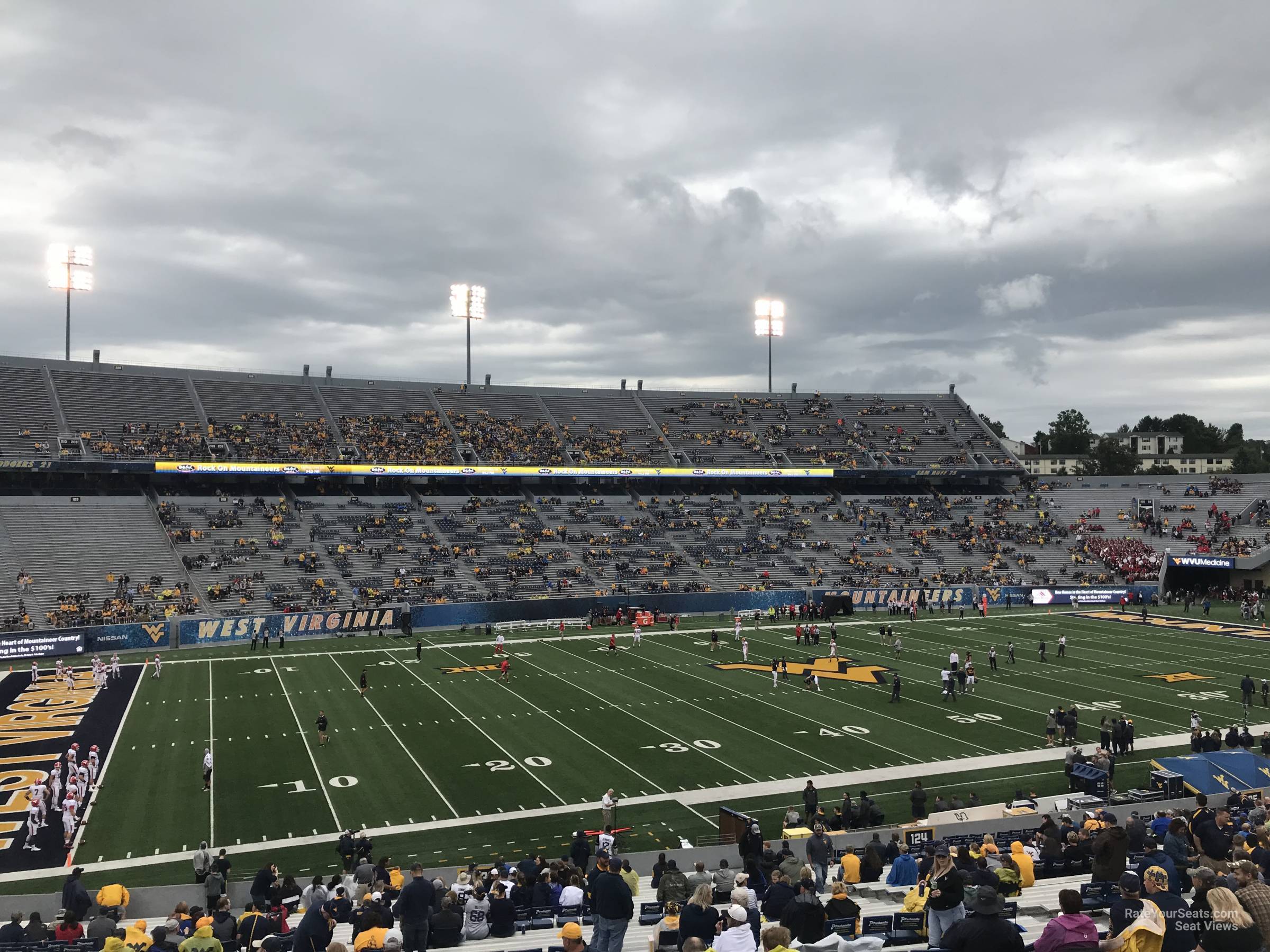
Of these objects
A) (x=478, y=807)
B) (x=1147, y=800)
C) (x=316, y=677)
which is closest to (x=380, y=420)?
(x=316, y=677)

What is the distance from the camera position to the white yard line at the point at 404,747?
23.3 m

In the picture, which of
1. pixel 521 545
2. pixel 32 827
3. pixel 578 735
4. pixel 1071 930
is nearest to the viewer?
pixel 1071 930

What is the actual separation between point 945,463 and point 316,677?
59.6 meters

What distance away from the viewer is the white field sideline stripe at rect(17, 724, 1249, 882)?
19625mm

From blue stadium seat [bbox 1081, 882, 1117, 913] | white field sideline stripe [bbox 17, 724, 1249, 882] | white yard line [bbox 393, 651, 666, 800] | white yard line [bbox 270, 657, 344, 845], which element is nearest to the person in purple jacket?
blue stadium seat [bbox 1081, 882, 1117, 913]

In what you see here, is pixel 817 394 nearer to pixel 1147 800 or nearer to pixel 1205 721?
pixel 1205 721

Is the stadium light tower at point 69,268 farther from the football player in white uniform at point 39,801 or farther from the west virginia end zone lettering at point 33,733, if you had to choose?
the football player in white uniform at point 39,801

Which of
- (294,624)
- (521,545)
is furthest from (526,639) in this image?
(521,545)

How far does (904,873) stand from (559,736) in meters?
15.9

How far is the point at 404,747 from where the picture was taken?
28.1 m

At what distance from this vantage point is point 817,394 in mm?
91375

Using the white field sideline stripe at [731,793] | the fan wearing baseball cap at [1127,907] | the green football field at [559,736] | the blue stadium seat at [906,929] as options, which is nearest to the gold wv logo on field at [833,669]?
the green football field at [559,736]

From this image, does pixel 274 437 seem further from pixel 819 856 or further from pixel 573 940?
pixel 573 940

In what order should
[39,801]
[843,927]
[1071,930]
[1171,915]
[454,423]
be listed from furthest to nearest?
[454,423] < [39,801] < [843,927] < [1171,915] < [1071,930]
